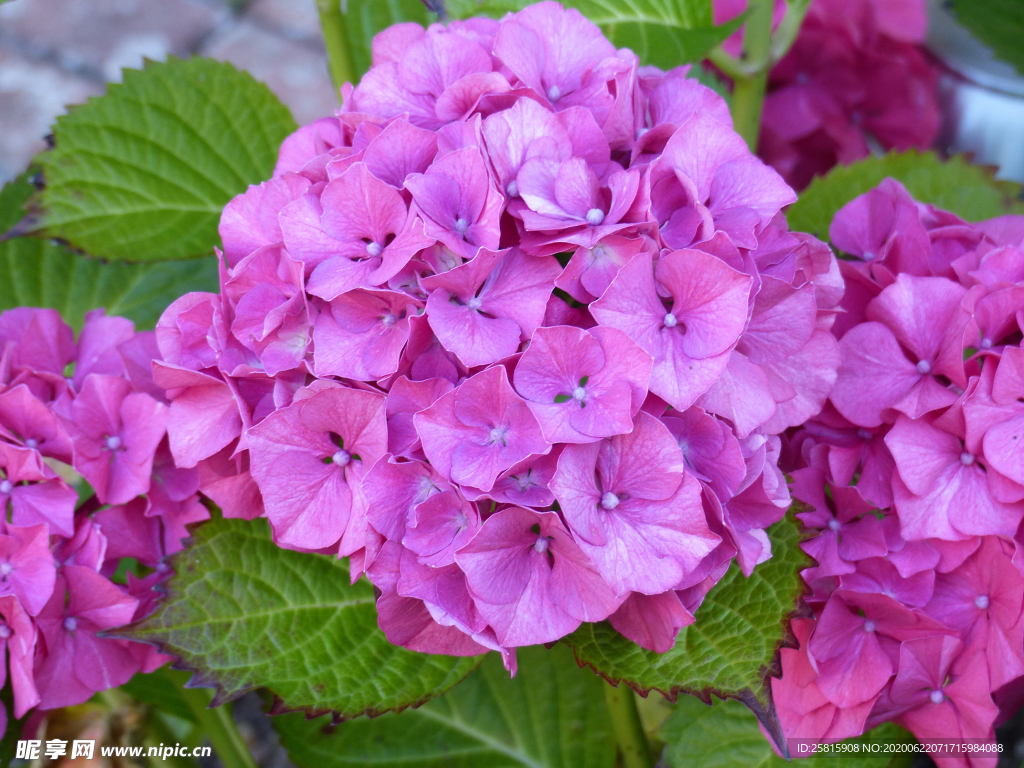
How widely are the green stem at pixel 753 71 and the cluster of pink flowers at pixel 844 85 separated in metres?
0.23

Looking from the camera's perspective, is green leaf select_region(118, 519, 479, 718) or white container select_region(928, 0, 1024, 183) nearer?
green leaf select_region(118, 519, 479, 718)

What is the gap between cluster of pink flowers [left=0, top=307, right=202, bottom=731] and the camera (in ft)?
1.96

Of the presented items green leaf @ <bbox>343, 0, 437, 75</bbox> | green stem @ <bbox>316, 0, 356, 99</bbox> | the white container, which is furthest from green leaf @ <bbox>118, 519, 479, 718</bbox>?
the white container

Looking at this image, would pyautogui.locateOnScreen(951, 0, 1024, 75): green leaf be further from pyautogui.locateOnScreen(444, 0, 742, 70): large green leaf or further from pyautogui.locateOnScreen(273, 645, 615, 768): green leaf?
pyautogui.locateOnScreen(273, 645, 615, 768): green leaf

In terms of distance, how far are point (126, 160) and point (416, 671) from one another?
1.70 feet

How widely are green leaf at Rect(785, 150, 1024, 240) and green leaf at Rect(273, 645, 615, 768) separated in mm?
455

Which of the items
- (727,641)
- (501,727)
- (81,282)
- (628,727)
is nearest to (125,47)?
(81,282)

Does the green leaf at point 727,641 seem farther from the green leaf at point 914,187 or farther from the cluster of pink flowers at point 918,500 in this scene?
the green leaf at point 914,187

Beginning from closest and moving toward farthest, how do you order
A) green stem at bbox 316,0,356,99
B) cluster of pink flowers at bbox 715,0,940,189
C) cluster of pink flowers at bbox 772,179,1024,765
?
cluster of pink flowers at bbox 772,179,1024,765 → green stem at bbox 316,0,356,99 → cluster of pink flowers at bbox 715,0,940,189

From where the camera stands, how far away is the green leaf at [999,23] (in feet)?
3.34

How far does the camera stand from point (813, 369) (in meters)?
0.57

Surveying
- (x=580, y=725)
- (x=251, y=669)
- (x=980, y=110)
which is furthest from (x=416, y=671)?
(x=980, y=110)

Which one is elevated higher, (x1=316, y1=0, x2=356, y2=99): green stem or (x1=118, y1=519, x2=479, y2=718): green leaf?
(x1=316, y1=0, x2=356, y2=99): green stem

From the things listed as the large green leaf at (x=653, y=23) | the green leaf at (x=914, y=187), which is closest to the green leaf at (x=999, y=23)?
the green leaf at (x=914, y=187)
